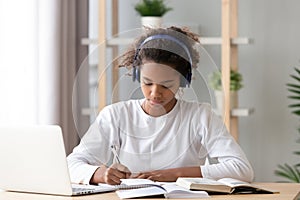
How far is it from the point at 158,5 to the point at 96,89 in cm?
166

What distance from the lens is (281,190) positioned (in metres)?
2.23

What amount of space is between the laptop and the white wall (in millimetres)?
2074

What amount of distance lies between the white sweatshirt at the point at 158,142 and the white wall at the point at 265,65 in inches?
68.4

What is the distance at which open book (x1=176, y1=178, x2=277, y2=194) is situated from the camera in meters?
2.15

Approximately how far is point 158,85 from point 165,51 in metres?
0.10

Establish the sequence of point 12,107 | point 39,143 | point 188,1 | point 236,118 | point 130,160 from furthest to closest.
Answer: point 188,1
point 236,118
point 12,107
point 130,160
point 39,143

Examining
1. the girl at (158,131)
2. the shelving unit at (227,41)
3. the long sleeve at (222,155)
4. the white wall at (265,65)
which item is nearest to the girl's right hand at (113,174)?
the girl at (158,131)

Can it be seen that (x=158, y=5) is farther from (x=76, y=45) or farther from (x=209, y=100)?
(x=209, y=100)

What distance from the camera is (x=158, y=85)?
2.23m

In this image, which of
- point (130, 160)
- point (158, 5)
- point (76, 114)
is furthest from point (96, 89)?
point (158, 5)

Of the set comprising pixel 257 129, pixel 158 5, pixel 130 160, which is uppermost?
pixel 158 5

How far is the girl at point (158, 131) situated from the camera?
7.39ft

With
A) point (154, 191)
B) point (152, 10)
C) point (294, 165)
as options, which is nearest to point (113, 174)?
point (154, 191)

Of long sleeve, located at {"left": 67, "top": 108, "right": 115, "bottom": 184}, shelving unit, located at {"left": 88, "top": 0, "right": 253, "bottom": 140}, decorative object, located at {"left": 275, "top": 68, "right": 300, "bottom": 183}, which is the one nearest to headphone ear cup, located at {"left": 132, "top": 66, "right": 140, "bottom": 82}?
long sleeve, located at {"left": 67, "top": 108, "right": 115, "bottom": 184}
